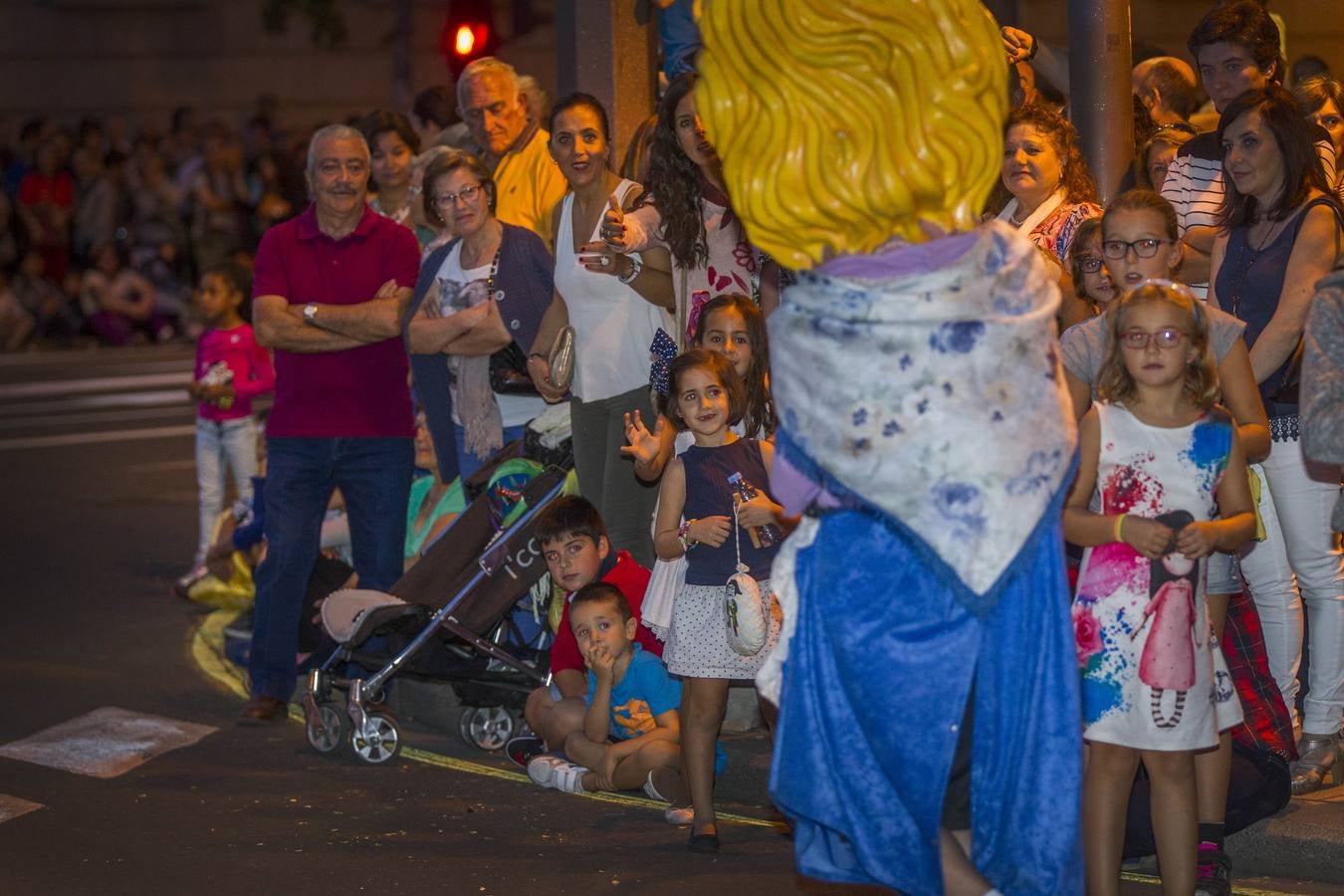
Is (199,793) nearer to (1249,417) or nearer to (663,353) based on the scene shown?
(663,353)

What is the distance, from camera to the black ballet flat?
259 inches

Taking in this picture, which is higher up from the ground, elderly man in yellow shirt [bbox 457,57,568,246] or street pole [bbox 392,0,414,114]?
street pole [bbox 392,0,414,114]

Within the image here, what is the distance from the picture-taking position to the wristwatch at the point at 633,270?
776cm

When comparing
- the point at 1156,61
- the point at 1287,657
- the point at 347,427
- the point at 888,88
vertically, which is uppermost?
the point at 1156,61

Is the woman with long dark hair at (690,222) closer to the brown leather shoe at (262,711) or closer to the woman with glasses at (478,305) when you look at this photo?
the woman with glasses at (478,305)

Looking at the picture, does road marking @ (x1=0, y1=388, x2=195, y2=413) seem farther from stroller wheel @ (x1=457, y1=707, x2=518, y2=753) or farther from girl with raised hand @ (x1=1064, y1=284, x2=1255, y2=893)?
girl with raised hand @ (x1=1064, y1=284, x2=1255, y2=893)

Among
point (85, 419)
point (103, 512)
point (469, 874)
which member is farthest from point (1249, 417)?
point (85, 419)

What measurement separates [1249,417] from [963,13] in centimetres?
174

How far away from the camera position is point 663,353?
25.9ft

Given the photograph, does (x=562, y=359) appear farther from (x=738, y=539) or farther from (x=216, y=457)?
(x=216, y=457)

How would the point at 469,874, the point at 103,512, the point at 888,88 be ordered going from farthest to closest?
the point at 103,512, the point at 469,874, the point at 888,88

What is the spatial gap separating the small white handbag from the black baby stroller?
167cm

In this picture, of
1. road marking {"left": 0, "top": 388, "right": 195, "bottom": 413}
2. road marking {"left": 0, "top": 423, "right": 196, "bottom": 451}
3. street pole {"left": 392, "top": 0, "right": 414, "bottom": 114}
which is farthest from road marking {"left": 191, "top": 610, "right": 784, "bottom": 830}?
street pole {"left": 392, "top": 0, "right": 414, "bottom": 114}

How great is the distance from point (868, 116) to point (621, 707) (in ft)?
10.5
